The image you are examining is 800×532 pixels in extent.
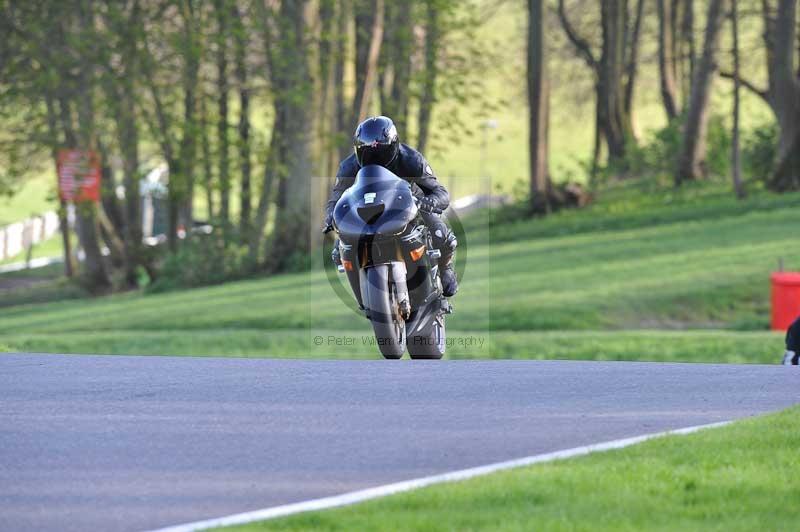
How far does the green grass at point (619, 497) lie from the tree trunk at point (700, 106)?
33711 mm

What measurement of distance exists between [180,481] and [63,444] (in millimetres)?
1185

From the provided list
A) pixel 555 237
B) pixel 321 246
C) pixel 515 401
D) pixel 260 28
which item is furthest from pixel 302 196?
pixel 515 401

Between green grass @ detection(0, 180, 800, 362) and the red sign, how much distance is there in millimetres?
2484

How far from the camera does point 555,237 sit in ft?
124

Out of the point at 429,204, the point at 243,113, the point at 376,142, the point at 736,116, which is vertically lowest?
the point at 429,204

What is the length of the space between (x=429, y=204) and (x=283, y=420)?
3.24 m

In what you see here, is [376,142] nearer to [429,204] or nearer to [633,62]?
[429,204]

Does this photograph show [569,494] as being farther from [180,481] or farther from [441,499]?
Answer: [180,481]

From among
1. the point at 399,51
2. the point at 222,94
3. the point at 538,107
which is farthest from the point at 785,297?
the point at 538,107

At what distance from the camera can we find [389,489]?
6.87 metres

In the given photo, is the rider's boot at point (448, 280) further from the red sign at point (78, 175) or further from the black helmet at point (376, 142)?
the red sign at point (78, 175)

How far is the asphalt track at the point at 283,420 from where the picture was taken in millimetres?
6961

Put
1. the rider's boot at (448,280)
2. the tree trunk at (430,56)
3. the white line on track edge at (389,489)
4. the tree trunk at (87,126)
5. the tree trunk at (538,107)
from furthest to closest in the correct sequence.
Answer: the tree trunk at (538,107) < the tree trunk at (430,56) < the tree trunk at (87,126) < the rider's boot at (448,280) < the white line on track edge at (389,489)

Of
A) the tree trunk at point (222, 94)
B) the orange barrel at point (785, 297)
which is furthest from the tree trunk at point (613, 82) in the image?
the orange barrel at point (785, 297)
